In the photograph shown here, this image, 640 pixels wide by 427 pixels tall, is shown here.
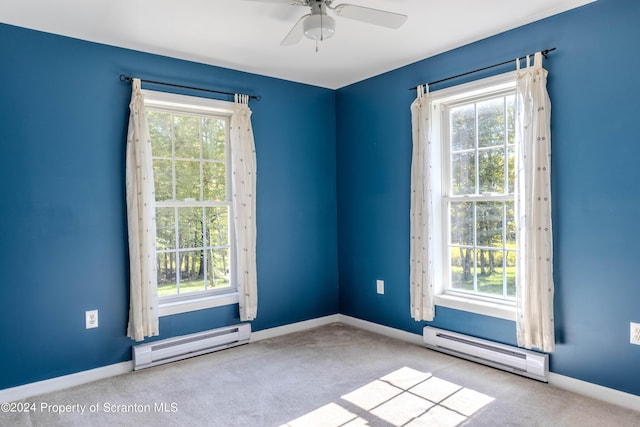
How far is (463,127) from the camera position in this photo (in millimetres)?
3496

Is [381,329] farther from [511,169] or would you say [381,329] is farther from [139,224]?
[139,224]

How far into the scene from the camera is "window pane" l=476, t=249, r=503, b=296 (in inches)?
129

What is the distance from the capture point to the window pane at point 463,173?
135 inches

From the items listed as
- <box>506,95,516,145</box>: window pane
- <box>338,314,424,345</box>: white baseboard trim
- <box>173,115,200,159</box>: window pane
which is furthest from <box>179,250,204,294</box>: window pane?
<box>506,95,516,145</box>: window pane

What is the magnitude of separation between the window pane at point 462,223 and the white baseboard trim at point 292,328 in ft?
5.31

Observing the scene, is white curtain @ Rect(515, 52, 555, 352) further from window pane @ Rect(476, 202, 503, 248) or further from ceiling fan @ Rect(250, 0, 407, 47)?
ceiling fan @ Rect(250, 0, 407, 47)

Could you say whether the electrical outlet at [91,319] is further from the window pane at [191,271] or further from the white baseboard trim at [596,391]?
the white baseboard trim at [596,391]

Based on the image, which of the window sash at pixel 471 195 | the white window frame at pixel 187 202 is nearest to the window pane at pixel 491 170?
the window sash at pixel 471 195

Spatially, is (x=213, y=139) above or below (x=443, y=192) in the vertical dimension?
above

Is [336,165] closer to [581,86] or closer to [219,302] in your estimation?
[219,302]

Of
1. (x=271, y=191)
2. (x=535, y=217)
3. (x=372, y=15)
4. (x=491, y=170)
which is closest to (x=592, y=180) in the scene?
(x=535, y=217)

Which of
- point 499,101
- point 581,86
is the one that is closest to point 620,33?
point 581,86

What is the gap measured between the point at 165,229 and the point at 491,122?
2791 mm

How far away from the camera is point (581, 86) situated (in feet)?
8.79
